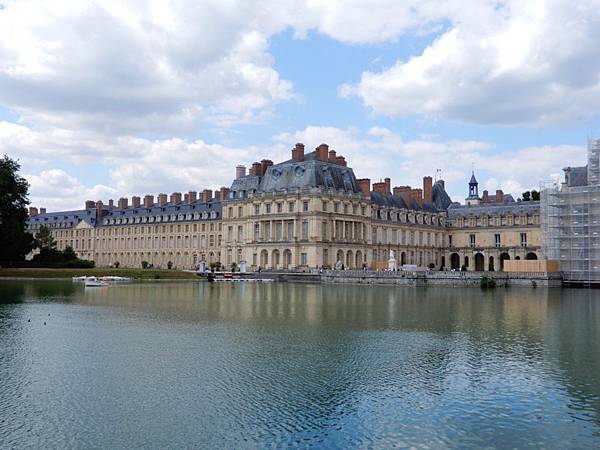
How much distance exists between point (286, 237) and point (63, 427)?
219 feet

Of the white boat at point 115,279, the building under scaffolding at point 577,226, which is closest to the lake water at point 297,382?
the building under scaffolding at point 577,226

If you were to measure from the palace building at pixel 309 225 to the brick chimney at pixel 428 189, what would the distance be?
0.17 metres

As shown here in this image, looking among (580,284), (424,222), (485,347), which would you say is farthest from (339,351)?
(424,222)

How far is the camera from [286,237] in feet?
259

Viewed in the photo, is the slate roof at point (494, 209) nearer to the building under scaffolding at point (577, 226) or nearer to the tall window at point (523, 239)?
the tall window at point (523, 239)

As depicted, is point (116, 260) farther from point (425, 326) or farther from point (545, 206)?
point (425, 326)

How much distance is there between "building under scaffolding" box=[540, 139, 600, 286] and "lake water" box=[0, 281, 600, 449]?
32.8 metres

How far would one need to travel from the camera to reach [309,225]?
76.6 metres

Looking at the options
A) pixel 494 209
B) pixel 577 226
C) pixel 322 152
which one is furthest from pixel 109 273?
pixel 494 209

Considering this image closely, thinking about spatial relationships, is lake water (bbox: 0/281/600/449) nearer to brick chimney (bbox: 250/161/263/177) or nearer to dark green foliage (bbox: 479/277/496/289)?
dark green foliage (bbox: 479/277/496/289)

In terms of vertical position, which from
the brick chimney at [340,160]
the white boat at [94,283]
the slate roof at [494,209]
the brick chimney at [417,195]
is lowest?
A: the white boat at [94,283]

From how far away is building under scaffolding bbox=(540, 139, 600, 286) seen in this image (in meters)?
58.5

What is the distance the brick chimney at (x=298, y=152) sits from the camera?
81625 millimetres

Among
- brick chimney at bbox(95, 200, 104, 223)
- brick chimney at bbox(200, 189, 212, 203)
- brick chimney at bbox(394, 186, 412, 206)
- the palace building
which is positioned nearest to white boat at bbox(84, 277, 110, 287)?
the palace building
